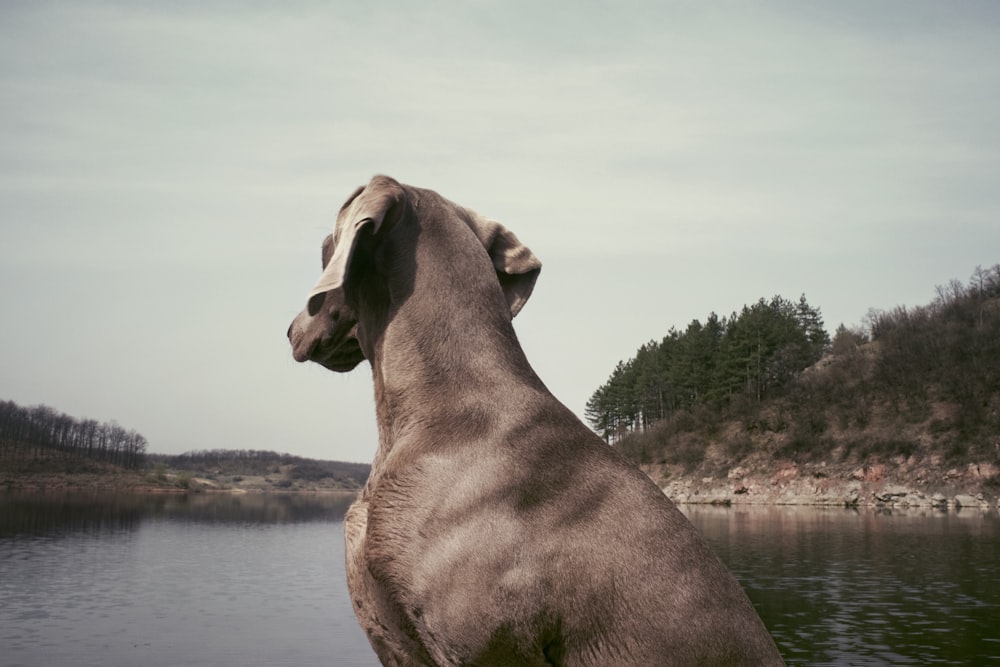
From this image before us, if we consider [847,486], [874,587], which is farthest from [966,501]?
[874,587]

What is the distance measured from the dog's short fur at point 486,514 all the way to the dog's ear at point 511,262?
53 centimetres

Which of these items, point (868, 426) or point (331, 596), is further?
point (868, 426)

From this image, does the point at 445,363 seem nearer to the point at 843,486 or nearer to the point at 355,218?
the point at 355,218

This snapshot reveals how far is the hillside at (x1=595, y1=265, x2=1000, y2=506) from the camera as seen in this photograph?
105438 millimetres

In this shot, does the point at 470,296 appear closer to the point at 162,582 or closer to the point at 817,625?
the point at 817,625

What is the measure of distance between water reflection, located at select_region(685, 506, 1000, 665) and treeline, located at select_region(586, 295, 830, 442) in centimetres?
6015

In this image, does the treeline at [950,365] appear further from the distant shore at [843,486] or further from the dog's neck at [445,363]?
the dog's neck at [445,363]

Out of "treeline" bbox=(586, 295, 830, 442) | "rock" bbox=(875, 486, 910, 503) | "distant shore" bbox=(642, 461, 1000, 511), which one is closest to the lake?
"distant shore" bbox=(642, 461, 1000, 511)

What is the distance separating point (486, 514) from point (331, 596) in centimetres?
5807

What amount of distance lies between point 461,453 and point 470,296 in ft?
2.20

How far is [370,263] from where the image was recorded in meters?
3.65

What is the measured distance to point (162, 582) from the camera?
213ft

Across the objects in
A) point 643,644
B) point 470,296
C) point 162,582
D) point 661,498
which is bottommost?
point 162,582

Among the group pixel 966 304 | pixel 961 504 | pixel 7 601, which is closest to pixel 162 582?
pixel 7 601
